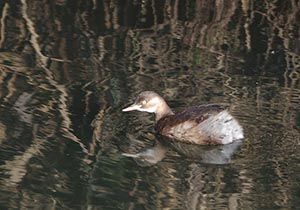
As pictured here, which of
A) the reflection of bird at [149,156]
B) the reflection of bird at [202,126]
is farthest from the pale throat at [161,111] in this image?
the reflection of bird at [149,156]

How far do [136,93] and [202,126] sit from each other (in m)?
0.93

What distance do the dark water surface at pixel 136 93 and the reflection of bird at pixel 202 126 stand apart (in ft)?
0.27

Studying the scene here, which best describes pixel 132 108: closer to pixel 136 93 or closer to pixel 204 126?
pixel 136 93

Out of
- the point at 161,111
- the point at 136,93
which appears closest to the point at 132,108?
the point at 161,111

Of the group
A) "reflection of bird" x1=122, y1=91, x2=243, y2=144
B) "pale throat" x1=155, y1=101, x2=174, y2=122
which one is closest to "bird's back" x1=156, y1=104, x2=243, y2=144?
"reflection of bird" x1=122, y1=91, x2=243, y2=144

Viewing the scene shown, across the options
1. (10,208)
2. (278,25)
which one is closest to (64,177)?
(10,208)

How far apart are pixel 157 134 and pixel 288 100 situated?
3.71ft

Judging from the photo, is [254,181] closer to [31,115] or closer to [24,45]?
[31,115]

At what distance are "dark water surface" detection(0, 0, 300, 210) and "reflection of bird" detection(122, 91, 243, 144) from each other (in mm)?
83

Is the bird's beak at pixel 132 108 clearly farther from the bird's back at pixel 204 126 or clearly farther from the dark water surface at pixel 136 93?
the bird's back at pixel 204 126

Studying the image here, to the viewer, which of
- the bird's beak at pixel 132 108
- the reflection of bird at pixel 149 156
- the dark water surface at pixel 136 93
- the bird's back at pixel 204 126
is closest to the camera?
the dark water surface at pixel 136 93

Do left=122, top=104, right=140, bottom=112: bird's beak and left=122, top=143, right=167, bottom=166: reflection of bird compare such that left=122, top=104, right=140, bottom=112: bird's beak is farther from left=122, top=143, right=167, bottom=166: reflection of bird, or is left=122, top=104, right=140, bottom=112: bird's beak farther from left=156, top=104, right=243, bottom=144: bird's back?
left=122, top=143, right=167, bottom=166: reflection of bird

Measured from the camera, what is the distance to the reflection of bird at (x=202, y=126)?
636cm

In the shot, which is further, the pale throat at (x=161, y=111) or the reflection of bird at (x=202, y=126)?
the pale throat at (x=161, y=111)
